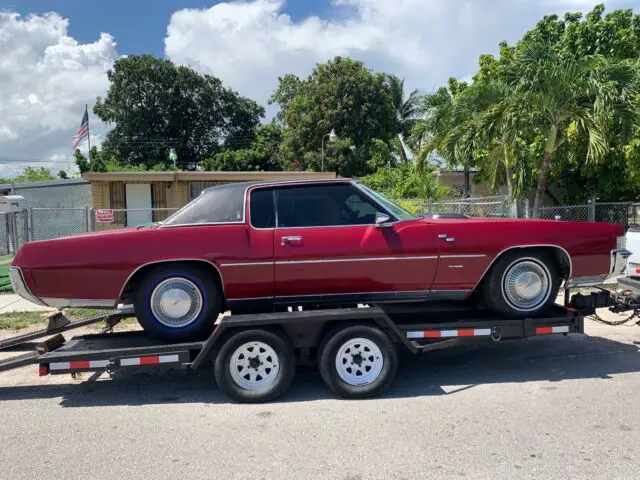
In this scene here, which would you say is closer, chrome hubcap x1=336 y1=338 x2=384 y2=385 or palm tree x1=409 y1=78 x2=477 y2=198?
chrome hubcap x1=336 y1=338 x2=384 y2=385

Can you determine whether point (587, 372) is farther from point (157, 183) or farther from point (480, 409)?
point (157, 183)

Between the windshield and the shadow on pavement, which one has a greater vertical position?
the windshield

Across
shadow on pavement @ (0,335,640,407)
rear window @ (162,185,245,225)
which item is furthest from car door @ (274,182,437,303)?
shadow on pavement @ (0,335,640,407)

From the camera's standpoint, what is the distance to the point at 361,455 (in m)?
3.88

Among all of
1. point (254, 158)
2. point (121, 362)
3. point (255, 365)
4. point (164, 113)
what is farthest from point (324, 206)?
point (164, 113)

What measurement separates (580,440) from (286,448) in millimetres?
2141

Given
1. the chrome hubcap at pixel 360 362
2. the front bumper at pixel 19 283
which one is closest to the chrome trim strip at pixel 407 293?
the chrome hubcap at pixel 360 362

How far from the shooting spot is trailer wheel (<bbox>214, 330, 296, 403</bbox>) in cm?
495

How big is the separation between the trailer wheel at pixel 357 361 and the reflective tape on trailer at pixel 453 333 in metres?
0.33

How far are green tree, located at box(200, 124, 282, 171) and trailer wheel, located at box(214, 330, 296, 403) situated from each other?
3585 centimetres

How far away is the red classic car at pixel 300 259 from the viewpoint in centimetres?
505

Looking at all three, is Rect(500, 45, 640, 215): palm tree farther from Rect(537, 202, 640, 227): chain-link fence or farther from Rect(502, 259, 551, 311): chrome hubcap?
A: Rect(502, 259, 551, 311): chrome hubcap

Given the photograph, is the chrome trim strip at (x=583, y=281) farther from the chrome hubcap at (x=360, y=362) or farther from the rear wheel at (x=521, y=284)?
the chrome hubcap at (x=360, y=362)

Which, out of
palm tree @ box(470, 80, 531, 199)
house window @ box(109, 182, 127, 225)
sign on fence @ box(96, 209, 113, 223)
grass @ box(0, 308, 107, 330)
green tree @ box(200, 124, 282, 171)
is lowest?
grass @ box(0, 308, 107, 330)
